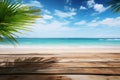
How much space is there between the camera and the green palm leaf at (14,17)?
206cm

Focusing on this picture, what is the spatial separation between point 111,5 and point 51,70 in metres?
2.68

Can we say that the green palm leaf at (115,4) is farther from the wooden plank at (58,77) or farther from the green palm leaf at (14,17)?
the wooden plank at (58,77)

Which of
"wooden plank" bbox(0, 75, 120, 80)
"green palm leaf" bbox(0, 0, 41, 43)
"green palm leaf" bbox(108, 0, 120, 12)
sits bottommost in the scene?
"wooden plank" bbox(0, 75, 120, 80)

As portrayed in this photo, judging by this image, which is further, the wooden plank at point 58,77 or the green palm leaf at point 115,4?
the green palm leaf at point 115,4

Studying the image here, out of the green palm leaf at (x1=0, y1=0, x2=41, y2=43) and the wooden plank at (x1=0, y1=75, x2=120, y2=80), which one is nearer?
the wooden plank at (x1=0, y1=75, x2=120, y2=80)

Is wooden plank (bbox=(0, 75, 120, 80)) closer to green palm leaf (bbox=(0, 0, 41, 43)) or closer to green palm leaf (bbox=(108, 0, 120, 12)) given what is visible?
green palm leaf (bbox=(0, 0, 41, 43))

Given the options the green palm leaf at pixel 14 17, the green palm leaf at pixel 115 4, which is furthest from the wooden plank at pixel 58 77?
the green palm leaf at pixel 115 4

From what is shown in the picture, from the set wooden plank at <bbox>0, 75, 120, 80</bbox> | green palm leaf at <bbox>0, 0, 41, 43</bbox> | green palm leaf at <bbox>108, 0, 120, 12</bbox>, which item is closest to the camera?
wooden plank at <bbox>0, 75, 120, 80</bbox>

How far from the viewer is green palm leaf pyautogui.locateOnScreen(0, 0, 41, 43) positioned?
2062mm

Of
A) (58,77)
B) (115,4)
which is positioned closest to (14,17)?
(58,77)

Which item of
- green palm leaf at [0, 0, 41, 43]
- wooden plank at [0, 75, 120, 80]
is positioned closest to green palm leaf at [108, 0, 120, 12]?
green palm leaf at [0, 0, 41, 43]

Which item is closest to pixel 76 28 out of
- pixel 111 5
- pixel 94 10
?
pixel 94 10

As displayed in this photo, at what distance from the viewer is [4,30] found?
2.14 m

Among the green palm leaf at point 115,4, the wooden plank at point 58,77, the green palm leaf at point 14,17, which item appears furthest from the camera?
the green palm leaf at point 115,4
